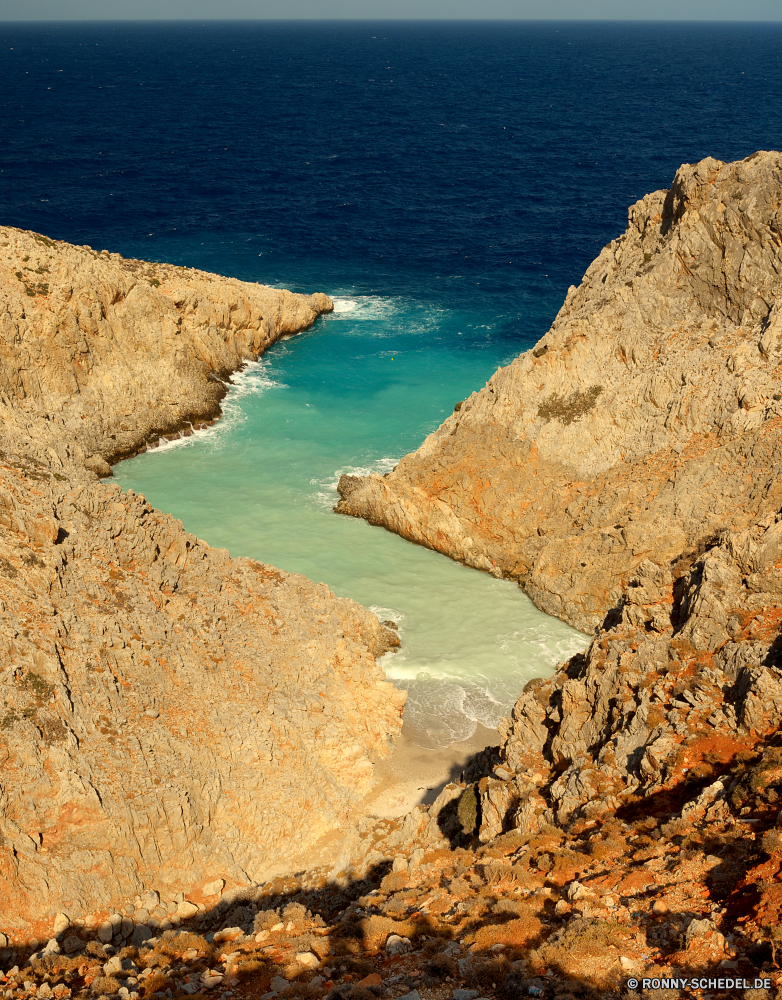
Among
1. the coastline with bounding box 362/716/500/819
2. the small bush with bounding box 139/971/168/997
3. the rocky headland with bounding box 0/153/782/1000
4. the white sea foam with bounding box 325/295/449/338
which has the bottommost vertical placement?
the coastline with bounding box 362/716/500/819

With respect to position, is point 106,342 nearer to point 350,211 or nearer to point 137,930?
point 137,930

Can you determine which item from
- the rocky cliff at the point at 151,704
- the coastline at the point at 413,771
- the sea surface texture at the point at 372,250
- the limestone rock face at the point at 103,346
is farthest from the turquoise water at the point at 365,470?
the rocky cliff at the point at 151,704

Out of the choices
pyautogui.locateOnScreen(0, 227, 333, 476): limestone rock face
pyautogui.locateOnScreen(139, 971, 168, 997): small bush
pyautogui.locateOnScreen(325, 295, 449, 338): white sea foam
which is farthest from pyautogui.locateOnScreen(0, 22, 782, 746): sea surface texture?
pyautogui.locateOnScreen(139, 971, 168, 997): small bush

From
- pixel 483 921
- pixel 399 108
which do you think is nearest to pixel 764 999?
pixel 483 921

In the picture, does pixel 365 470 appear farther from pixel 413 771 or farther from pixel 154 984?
pixel 154 984

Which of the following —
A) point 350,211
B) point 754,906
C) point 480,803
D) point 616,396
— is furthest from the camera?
point 350,211

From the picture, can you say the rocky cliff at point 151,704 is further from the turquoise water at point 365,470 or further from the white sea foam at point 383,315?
the white sea foam at point 383,315

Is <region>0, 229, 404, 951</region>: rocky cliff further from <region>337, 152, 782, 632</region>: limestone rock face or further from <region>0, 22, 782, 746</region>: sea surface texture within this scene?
<region>337, 152, 782, 632</region>: limestone rock face
